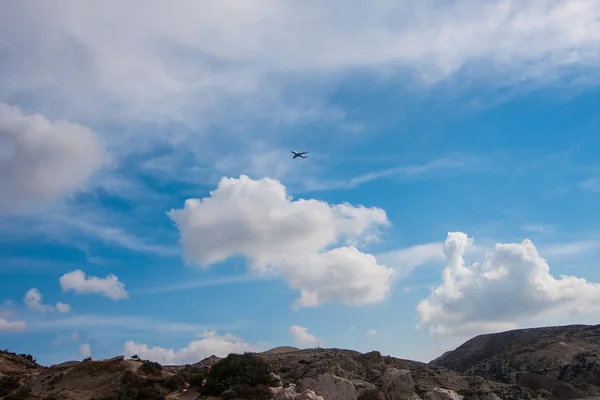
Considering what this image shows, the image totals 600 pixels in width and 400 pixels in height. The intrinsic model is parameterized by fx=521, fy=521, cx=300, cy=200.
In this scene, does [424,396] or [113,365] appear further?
[424,396]

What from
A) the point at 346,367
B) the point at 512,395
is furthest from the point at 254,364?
the point at 512,395

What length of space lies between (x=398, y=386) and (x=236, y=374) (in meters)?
15.4

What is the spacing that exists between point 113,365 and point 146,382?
614cm

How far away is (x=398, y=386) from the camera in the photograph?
40125mm

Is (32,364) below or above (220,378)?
above

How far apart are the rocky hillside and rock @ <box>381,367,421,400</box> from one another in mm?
47120

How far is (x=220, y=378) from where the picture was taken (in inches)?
1214

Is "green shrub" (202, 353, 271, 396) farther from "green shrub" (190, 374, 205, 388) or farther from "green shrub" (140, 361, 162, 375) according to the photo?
"green shrub" (140, 361, 162, 375)

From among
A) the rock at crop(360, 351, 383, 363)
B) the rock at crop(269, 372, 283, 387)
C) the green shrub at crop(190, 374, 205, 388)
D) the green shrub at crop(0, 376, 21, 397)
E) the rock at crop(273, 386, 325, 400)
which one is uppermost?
the rock at crop(360, 351, 383, 363)

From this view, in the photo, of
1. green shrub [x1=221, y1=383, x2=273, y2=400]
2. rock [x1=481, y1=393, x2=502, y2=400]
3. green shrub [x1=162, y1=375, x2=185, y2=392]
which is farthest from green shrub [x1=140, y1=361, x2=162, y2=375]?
rock [x1=481, y1=393, x2=502, y2=400]

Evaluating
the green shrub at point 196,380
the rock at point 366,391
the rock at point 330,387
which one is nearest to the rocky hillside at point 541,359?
the rock at point 366,391

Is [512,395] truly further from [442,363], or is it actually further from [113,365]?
[442,363]

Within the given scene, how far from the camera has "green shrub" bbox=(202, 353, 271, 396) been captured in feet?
97.9

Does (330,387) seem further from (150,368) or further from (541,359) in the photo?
(541,359)
